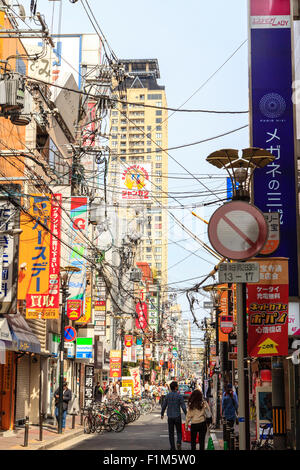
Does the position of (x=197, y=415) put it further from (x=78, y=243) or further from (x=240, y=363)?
(x=78, y=243)

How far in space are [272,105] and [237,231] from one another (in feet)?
30.9

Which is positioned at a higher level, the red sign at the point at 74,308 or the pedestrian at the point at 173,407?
the red sign at the point at 74,308

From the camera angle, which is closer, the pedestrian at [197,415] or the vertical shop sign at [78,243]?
the pedestrian at [197,415]

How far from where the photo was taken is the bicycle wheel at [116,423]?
28.6 meters

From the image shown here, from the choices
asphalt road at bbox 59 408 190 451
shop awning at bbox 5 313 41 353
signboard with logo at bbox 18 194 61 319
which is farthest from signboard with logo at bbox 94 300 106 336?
signboard with logo at bbox 18 194 61 319

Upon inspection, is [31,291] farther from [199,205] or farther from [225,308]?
[225,308]

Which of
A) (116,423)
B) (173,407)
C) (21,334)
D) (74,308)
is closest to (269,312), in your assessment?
(173,407)

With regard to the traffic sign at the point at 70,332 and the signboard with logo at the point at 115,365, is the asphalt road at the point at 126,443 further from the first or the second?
the signboard with logo at the point at 115,365

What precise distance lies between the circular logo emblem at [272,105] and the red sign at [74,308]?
21.6 meters

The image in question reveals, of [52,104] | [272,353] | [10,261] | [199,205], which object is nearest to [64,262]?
[52,104]

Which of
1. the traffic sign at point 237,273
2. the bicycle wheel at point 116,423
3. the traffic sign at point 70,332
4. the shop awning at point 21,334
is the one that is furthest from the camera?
the traffic sign at point 70,332

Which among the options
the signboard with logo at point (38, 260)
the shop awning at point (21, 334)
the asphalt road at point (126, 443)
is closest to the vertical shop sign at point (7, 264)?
the shop awning at point (21, 334)

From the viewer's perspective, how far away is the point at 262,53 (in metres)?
17.3

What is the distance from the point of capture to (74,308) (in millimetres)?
36219
